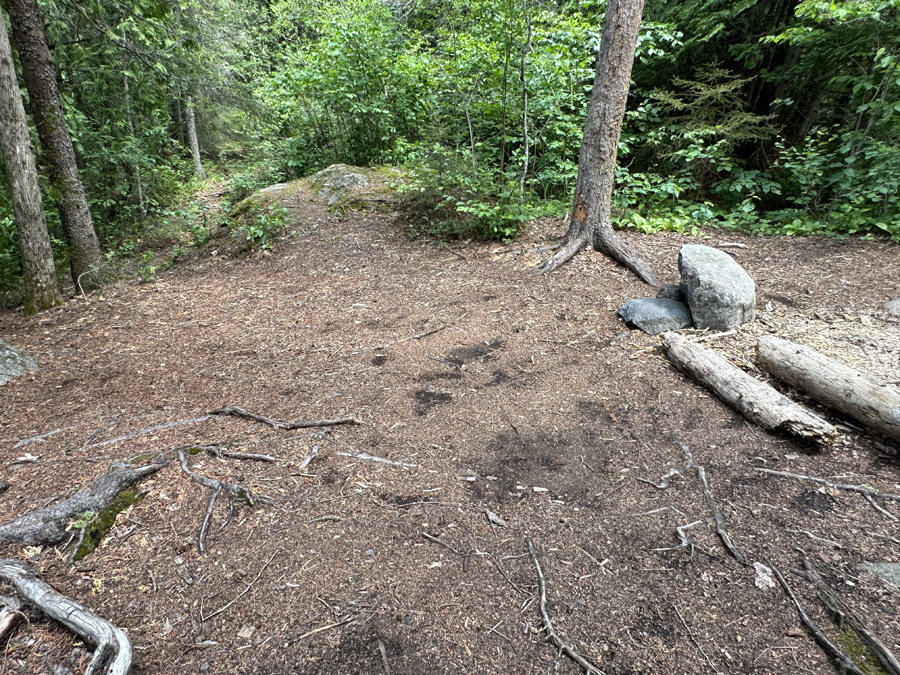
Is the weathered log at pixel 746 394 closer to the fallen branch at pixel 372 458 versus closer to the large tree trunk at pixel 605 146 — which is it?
the large tree trunk at pixel 605 146

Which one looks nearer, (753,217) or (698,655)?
(698,655)

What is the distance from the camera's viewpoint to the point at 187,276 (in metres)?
7.47

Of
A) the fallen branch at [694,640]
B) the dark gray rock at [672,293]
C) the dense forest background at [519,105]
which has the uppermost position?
the dense forest background at [519,105]

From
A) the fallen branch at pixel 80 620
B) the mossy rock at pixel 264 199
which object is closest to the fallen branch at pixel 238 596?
the fallen branch at pixel 80 620

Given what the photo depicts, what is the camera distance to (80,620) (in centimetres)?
177

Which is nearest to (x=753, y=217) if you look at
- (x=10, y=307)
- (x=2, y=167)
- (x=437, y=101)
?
(x=437, y=101)

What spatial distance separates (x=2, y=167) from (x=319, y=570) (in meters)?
7.56

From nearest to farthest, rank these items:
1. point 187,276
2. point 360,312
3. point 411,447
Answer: point 411,447 < point 360,312 < point 187,276

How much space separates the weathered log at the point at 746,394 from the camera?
9.47 feet

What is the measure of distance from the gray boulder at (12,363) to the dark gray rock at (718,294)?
686cm

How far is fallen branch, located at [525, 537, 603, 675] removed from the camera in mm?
1758

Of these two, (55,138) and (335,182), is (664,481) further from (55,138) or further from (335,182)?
(335,182)

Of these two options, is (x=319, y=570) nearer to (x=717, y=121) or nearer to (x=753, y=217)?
(x=753, y=217)

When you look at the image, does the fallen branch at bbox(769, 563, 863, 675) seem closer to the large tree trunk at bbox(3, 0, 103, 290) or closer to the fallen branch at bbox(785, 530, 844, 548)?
the fallen branch at bbox(785, 530, 844, 548)
